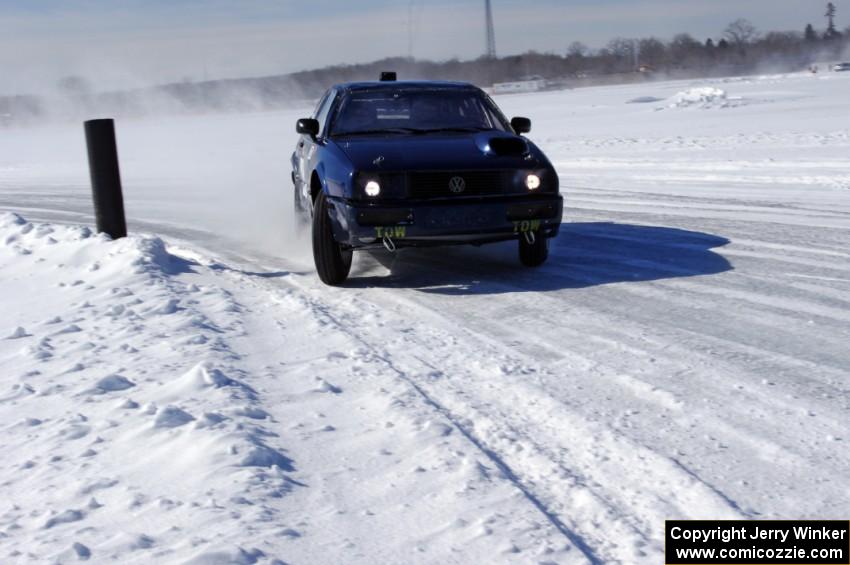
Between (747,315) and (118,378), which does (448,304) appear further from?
(118,378)

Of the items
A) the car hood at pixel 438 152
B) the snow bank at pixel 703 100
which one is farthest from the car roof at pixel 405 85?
the snow bank at pixel 703 100

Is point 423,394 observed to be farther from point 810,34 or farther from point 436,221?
point 810,34

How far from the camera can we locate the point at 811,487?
3068 mm

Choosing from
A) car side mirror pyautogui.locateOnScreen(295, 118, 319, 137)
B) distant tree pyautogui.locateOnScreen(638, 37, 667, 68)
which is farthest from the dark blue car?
distant tree pyautogui.locateOnScreen(638, 37, 667, 68)

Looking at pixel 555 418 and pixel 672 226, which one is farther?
pixel 672 226

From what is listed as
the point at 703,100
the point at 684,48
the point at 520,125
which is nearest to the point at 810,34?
the point at 684,48

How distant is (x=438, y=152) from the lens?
670 centimetres

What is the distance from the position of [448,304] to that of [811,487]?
323 cm

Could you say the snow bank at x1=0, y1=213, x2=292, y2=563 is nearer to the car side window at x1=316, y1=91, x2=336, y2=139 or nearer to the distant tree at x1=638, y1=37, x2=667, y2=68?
the car side window at x1=316, y1=91, x2=336, y2=139

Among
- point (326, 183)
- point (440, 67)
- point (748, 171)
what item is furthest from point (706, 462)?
point (440, 67)

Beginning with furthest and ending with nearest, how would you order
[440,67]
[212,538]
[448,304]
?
[440,67] < [448,304] < [212,538]

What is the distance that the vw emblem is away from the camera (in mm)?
6500

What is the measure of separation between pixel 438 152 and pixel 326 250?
3.39ft

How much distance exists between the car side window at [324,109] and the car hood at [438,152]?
0.86m
